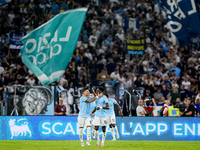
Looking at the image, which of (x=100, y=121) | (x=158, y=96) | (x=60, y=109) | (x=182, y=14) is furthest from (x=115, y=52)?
(x=100, y=121)

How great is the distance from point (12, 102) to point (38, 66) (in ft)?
8.56

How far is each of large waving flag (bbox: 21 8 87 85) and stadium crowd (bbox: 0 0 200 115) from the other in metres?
3.71

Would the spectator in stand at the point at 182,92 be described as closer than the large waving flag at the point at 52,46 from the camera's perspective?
No

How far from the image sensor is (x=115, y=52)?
28.5 m

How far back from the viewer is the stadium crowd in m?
25.3

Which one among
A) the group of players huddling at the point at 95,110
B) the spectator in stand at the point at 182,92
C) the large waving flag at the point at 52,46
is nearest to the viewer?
the group of players huddling at the point at 95,110

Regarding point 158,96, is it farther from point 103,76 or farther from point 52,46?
point 52,46

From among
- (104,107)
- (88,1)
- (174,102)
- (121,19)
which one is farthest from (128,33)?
(104,107)

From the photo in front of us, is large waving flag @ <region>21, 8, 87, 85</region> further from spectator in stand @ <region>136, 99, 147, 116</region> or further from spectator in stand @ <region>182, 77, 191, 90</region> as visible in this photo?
spectator in stand @ <region>182, 77, 191, 90</region>

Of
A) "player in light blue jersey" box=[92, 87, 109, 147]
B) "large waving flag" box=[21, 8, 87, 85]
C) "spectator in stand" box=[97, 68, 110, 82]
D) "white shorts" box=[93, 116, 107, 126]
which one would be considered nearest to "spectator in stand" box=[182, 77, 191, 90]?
"spectator in stand" box=[97, 68, 110, 82]

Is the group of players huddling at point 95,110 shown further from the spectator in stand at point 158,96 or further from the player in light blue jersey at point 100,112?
the spectator in stand at point 158,96

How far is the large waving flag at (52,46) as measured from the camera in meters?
19.6

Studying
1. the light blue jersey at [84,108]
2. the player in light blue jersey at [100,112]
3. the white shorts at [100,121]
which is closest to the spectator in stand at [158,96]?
the player in light blue jersey at [100,112]

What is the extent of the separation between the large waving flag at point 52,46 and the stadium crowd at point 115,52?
3.71 metres
